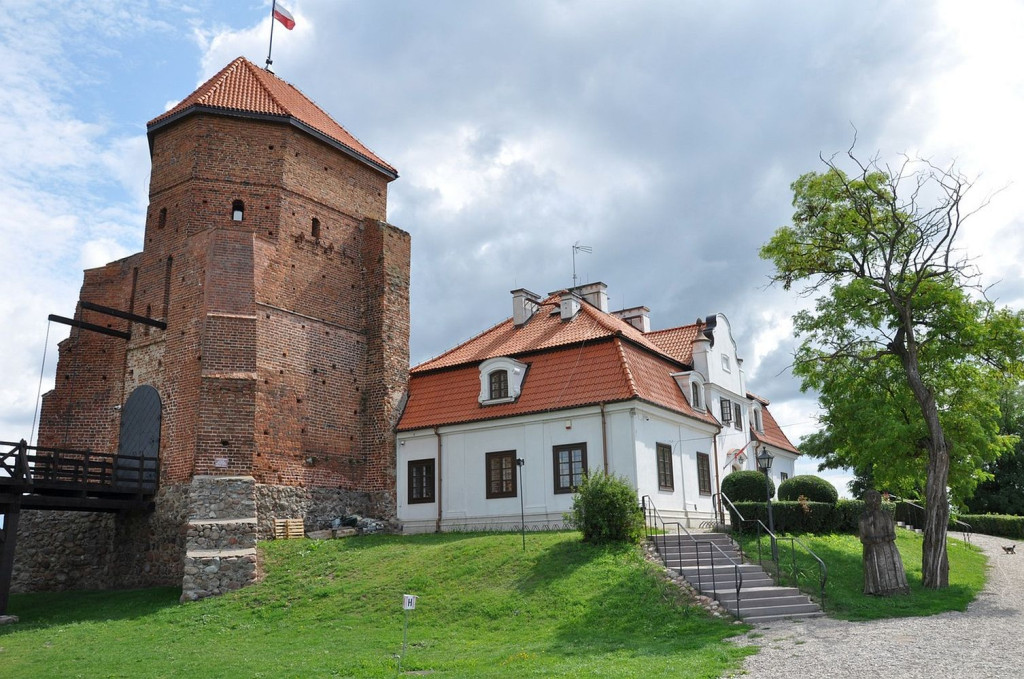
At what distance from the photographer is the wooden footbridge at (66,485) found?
18.9 m

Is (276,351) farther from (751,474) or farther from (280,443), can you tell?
(751,474)

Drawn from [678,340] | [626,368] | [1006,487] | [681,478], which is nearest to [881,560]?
[681,478]

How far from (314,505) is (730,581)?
12.4 m

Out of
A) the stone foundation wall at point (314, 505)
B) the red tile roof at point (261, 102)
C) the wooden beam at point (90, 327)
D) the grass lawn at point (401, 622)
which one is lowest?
the grass lawn at point (401, 622)

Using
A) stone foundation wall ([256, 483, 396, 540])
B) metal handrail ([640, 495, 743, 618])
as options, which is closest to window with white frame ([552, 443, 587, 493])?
metal handrail ([640, 495, 743, 618])

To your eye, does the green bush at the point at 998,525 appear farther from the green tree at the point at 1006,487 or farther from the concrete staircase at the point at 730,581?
the concrete staircase at the point at 730,581

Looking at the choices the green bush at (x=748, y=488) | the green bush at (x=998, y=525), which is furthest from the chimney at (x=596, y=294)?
the green bush at (x=998, y=525)

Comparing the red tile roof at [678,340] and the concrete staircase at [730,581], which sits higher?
the red tile roof at [678,340]

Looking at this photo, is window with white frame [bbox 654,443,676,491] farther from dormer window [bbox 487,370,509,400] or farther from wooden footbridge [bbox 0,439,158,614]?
wooden footbridge [bbox 0,439,158,614]

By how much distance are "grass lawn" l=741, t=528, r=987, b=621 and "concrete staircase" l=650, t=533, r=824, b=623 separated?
0.56m

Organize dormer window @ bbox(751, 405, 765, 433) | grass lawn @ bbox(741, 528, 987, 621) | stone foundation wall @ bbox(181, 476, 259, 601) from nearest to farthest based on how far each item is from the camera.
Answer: grass lawn @ bbox(741, 528, 987, 621) → stone foundation wall @ bbox(181, 476, 259, 601) → dormer window @ bbox(751, 405, 765, 433)

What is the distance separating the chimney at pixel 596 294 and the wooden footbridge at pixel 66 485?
14.7 meters

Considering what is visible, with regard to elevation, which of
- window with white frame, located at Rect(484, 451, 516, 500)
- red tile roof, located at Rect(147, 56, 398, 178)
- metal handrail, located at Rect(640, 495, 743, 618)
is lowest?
metal handrail, located at Rect(640, 495, 743, 618)

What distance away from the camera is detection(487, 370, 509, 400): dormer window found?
2375 cm
